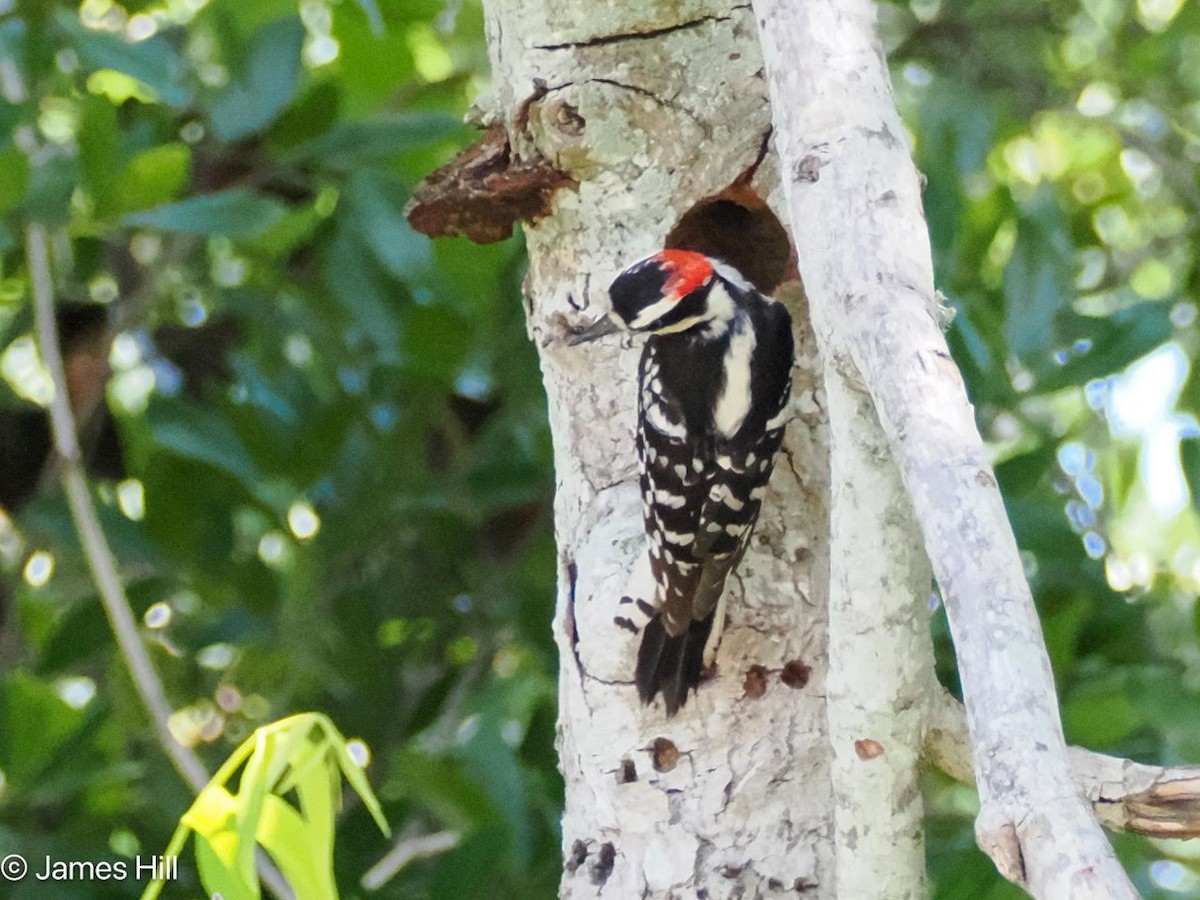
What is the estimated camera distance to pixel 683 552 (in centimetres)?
196

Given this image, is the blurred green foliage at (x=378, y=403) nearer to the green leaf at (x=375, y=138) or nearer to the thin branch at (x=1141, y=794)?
the green leaf at (x=375, y=138)

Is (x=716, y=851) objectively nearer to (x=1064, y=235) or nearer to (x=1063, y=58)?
(x=1064, y=235)

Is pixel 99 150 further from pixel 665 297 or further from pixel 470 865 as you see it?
pixel 470 865

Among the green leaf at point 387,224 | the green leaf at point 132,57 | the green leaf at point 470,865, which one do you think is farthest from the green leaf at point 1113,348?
the green leaf at point 132,57

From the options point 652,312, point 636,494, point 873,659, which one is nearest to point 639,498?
point 636,494

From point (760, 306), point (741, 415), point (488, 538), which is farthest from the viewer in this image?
point (488, 538)

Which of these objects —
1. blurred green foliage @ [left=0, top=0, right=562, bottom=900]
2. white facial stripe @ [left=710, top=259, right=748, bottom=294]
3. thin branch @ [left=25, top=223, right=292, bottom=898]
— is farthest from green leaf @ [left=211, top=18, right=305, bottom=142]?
white facial stripe @ [left=710, top=259, right=748, bottom=294]

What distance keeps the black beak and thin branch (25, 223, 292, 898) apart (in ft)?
2.85

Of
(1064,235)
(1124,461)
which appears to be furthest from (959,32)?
(1124,461)

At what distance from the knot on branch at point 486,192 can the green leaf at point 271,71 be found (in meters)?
0.62

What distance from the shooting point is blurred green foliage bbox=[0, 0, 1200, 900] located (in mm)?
2525

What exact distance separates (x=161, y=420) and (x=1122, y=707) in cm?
168

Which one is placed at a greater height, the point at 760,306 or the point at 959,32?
the point at 959,32

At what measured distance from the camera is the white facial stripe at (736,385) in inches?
81.3
